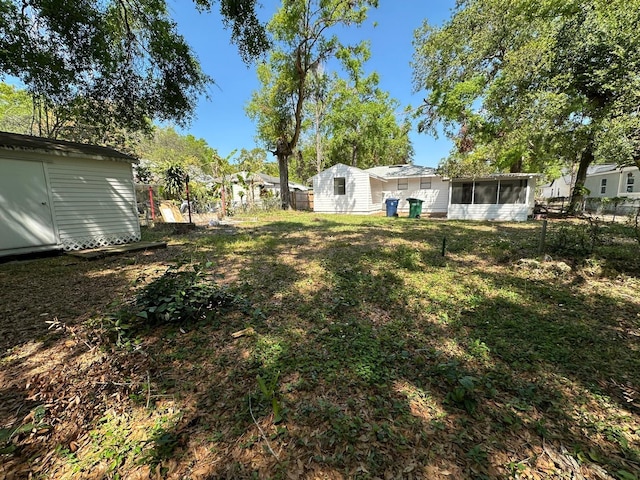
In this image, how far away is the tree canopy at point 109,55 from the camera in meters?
5.95

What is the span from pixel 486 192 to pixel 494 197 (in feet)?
1.38

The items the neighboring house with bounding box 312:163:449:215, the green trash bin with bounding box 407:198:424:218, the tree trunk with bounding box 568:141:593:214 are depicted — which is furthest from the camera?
the neighboring house with bounding box 312:163:449:215

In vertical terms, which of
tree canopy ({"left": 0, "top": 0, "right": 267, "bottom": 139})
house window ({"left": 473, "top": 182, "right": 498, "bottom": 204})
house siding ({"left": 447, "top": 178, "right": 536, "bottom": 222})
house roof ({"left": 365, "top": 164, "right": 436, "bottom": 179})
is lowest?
house siding ({"left": 447, "top": 178, "right": 536, "bottom": 222})

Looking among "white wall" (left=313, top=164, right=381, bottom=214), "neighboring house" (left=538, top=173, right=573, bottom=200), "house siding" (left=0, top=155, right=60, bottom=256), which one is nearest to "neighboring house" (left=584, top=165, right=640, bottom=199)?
"neighboring house" (left=538, top=173, right=573, bottom=200)

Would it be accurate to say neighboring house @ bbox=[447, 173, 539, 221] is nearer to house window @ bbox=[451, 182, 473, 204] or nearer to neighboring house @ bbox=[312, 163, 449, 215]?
house window @ bbox=[451, 182, 473, 204]

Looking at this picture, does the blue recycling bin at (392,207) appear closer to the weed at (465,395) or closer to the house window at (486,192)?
the house window at (486,192)

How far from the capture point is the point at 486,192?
43.7 feet

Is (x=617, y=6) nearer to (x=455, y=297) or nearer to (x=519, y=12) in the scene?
(x=519, y=12)

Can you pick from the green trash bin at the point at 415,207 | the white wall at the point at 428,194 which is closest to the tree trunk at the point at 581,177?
the white wall at the point at 428,194

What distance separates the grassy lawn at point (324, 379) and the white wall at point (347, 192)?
12772 millimetres

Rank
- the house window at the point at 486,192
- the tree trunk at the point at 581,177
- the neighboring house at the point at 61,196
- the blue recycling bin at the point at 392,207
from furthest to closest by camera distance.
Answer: the blue recycling bin at the point at 392,207 → the house window at the point at 486,192 → the tree trunk at the point at 581,177 → the neighboring house at the point at 61,196

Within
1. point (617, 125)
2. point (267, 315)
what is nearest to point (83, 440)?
point (267, 315)

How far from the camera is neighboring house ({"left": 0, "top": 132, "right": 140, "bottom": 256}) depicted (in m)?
5.46

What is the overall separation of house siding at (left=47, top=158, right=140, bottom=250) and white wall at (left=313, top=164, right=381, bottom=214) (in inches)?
463
